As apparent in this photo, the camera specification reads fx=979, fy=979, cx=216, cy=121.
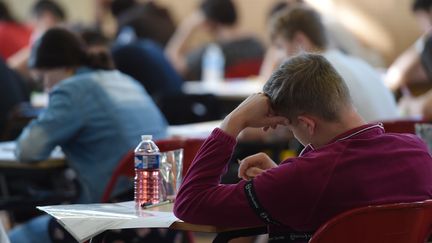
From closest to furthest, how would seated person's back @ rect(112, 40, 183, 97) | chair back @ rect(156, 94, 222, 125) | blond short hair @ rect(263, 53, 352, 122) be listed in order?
blond short hair @ rect(263, 53, 352, 122) → chair back @ rect(156, 94, 222, 125) → seated person's back @ rect(112, 40, 183, 97)

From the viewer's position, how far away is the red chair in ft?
26.4

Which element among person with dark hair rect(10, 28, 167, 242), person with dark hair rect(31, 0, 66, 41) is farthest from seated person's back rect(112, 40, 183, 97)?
person with dark hair rect(10, 28, 167, 242)

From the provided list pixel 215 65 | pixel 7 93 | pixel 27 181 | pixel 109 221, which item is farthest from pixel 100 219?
pixel 215 65

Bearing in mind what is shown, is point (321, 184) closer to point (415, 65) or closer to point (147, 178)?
point (147, 178)

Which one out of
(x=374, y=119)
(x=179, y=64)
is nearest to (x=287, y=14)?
(x=374, y=119)

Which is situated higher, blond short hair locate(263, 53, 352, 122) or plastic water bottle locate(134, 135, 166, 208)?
blond short hair locate(263, 53, 352, 122)

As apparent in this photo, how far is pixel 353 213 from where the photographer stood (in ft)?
7.11

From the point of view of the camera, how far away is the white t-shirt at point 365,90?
4.04 meters

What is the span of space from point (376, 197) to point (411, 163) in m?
0.14

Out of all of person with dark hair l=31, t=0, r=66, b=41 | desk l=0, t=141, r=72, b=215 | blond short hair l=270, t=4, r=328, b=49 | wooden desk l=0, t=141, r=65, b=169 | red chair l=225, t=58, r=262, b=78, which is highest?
blond short hair l=270, t=4, r=328, b=49

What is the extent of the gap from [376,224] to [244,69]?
5.95 m

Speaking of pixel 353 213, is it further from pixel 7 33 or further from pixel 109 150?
pixel 7 33

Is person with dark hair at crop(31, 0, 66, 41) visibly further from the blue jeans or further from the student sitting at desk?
the student sitting at desk

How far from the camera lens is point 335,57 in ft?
13.6
